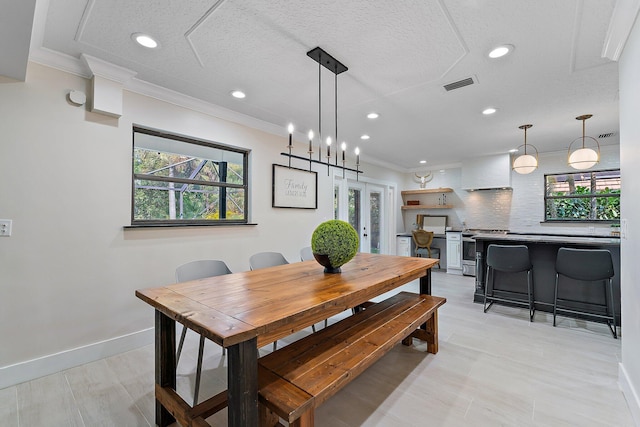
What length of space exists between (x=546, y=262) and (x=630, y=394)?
201 cm

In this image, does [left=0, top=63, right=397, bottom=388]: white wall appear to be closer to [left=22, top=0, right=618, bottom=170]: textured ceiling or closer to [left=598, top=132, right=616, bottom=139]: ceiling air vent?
[left=22, top=0, right=618, bottom=170]: textured ceiling

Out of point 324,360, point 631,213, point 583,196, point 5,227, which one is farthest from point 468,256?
point 5,227

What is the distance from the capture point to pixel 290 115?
A: 3.48m

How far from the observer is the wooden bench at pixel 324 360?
119cm

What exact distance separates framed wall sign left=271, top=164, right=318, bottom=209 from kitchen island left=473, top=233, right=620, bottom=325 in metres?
2.48

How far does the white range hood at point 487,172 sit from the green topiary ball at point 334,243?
4.81 metres

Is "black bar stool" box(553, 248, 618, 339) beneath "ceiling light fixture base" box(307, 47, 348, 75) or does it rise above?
beneath

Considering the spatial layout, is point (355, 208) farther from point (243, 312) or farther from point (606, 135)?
point (243, 312)

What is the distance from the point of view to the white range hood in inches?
214

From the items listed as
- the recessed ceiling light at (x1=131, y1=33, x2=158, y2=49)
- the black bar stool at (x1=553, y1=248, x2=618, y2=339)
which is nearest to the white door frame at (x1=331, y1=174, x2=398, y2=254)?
the black bar stool at (x1=553, y1=248, x2=618, y2=339)

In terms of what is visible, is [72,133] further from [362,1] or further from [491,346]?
[491,346]

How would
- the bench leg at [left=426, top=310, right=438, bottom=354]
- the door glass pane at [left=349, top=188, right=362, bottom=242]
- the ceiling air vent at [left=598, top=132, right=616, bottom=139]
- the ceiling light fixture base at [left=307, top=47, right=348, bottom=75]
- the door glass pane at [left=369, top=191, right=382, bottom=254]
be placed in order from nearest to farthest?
1. the ceiling light fixture base at [left=307, top=47, right=348, bottom=75]
2. the bench leg at [left=426, top=310, right=438, bottom=354]
3. the ceiling air vent at [left=598, top=132, right=616, bottom=139]
4. the door glass pane at [left=349, top=188, right=362, bottom=242]
5. the door glass pane at [left=369, top=191, right=382, bottom=254]

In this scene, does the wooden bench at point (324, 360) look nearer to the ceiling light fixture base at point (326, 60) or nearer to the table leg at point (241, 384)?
the table leg at point (241, 384)

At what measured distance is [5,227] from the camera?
2.00 metres
